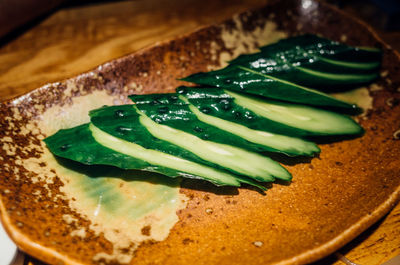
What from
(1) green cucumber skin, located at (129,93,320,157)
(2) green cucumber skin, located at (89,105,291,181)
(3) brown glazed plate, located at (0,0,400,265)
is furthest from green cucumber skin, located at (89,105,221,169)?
(3) brown glazed plate, located at (0,0,400,265)

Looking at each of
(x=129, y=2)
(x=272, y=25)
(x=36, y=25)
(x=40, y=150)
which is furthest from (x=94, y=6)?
(x=40, y=150)

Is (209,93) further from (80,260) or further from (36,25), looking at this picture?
(36,25)

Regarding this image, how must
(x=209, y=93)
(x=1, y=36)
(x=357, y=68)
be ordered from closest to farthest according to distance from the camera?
(x=209, y=93), (x=357, y=68), (x=1, y=36)

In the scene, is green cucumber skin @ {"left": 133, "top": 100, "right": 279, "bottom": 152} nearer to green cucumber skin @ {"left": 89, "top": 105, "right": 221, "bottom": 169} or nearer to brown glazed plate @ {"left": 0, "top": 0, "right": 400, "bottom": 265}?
green cucumber skin @ {"left": 89, "top": 105, "right": 221, "bottom": 169}

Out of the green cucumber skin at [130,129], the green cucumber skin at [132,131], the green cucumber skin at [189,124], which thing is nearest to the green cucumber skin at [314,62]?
the green cucumber skin at [189,124]

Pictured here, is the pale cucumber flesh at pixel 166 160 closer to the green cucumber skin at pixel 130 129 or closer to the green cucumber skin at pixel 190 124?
the green cucumber skin at pixel 130 129

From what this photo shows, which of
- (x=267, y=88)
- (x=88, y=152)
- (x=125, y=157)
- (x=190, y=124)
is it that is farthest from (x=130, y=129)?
(x=267, y=88)
